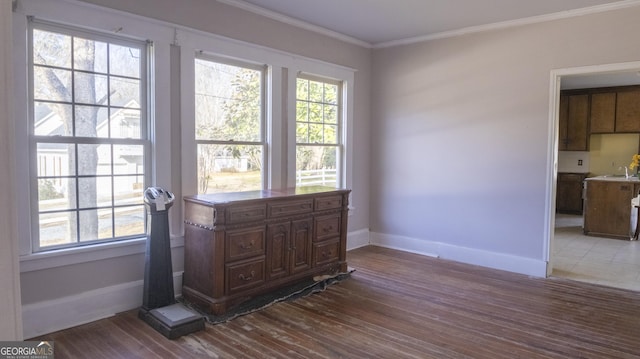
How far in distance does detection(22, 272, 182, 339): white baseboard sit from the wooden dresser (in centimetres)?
45

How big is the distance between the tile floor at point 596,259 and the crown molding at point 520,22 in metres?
2.66

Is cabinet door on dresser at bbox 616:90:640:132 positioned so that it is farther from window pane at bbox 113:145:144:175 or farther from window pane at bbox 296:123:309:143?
window pane at bbox 113:145:144:175

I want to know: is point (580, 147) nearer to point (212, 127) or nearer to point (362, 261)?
point (362, 261)

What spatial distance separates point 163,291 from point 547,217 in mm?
3782

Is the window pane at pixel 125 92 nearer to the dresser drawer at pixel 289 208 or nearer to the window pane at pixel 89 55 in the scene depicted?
the window pane at pixel 89 55

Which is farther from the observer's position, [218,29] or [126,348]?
[218,29]

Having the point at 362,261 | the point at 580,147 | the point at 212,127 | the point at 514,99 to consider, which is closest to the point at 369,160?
the point at 362,261

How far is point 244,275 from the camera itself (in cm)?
341

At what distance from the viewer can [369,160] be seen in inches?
226

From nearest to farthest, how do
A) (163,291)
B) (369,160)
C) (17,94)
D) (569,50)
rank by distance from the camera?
(17,94) → (163,291) → (569,50) → (369,160)

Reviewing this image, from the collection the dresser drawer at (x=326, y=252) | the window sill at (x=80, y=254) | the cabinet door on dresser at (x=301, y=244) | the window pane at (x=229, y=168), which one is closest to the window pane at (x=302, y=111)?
the window pane at (x=229, y=168)

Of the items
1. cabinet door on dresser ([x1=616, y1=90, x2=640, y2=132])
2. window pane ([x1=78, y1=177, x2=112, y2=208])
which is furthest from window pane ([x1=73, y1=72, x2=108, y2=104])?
cabinet door on dresser ([x1=616, y1=90, x2=640, y2=132])

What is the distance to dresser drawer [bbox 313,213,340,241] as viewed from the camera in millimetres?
4062

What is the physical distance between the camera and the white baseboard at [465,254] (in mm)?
4449
